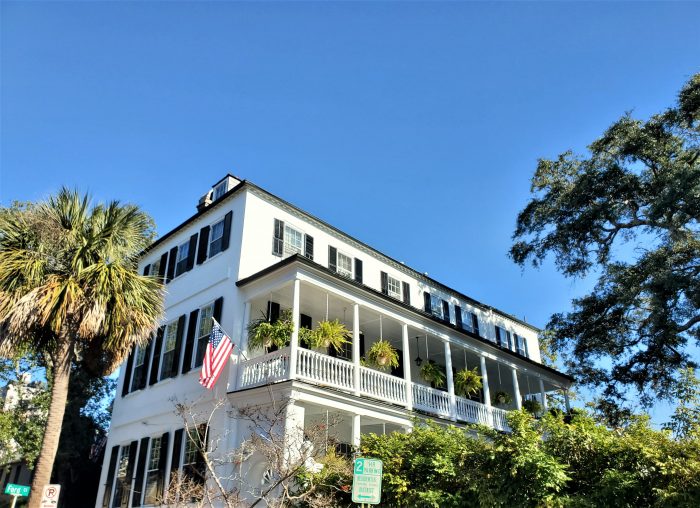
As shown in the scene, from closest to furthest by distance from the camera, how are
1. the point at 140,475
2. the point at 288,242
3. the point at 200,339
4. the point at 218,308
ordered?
the point at 218,308
the point at 140,475
the point at 200,339
the point at 288,242

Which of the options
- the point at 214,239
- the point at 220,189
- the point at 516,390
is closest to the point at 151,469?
the point at 214,239

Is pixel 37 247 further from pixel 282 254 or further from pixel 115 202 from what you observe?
pixel 282 254

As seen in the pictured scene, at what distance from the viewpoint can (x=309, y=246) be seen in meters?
20.2

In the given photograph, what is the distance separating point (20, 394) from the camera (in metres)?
29.0

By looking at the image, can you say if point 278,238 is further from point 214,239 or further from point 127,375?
point 127,375

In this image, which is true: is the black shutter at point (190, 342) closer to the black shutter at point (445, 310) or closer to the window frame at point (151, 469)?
the window frame at point (151, 469)

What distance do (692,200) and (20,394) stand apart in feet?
108

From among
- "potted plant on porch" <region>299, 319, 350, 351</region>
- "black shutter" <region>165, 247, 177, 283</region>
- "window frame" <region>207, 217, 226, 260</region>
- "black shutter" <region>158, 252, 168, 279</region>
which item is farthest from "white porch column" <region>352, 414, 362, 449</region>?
"black shutter" <region>158, 252, 168, 279</region>

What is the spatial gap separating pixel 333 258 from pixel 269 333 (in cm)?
593

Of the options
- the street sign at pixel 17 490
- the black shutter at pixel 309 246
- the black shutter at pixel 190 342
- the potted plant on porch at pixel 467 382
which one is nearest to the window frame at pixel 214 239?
the black shutter at pixel 190 342

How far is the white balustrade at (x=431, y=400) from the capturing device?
18.2 meters

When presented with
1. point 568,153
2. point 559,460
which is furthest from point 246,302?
point 568,153

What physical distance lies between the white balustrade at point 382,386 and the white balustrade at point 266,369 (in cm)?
277

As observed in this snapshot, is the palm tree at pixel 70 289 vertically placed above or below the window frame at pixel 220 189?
below
